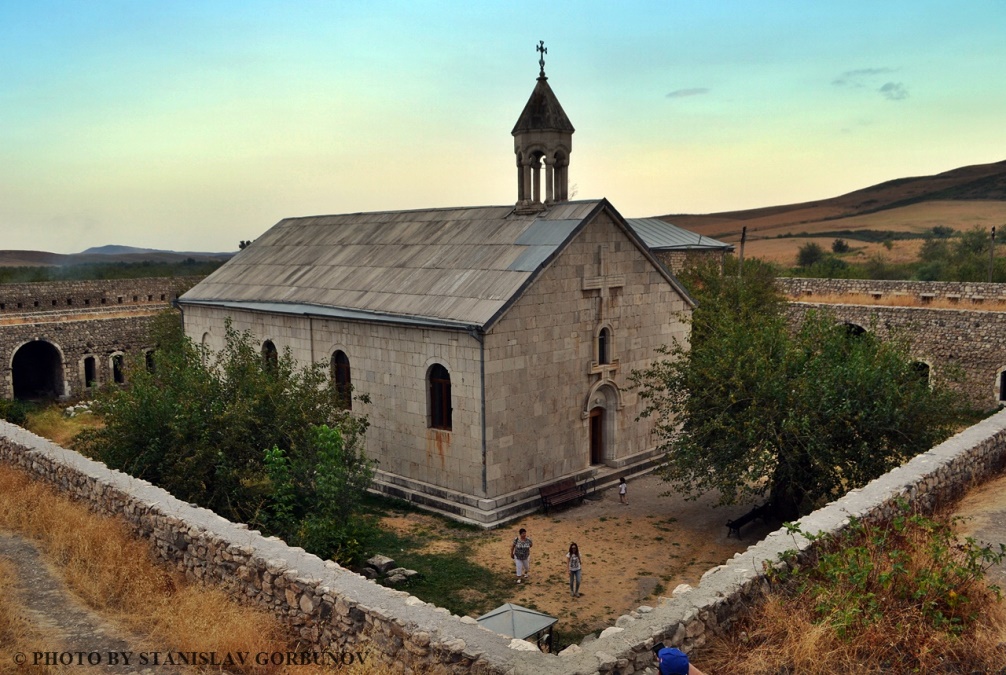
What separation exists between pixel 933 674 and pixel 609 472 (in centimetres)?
1262

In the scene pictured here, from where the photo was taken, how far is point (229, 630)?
7535 millimetres

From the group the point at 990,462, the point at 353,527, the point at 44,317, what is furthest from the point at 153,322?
the point at 990,462

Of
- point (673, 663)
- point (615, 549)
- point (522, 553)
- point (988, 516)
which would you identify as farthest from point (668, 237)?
point (673, 663)

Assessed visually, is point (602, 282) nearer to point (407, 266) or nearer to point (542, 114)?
point (542, 114)

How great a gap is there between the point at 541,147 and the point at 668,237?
23.3 meters

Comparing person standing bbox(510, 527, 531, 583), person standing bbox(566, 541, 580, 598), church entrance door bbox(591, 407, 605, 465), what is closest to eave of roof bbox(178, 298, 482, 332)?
person standing bbox(510, 527, 531, 583)

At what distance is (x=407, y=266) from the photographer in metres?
20.2

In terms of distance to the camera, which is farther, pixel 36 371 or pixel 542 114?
pixel 36 371

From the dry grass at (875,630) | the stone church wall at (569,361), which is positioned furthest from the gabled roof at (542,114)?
the dry grass at (875,630)

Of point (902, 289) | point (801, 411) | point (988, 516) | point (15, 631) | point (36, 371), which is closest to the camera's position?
point (15, 631)

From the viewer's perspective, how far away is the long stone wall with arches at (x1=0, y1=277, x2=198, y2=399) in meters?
31.5

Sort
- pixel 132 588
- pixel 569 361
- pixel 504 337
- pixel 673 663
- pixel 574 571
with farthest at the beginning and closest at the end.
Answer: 1. pixel 569 361
2. pixel 504 337
3. pixel 574 571
4. pixel 132 588
5. pixel 673 663

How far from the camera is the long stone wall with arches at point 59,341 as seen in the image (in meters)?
31.5

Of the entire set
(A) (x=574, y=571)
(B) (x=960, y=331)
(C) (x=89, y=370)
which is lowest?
(A) (x=574, y=571)
